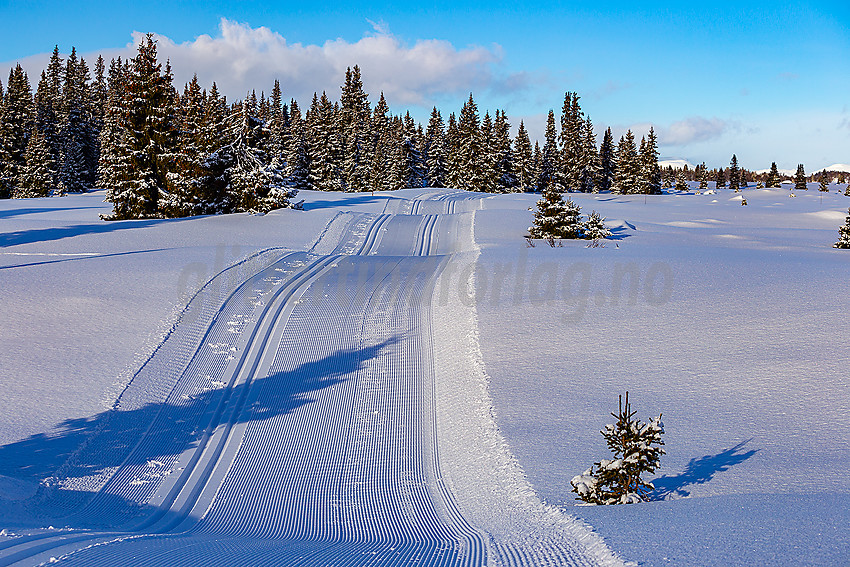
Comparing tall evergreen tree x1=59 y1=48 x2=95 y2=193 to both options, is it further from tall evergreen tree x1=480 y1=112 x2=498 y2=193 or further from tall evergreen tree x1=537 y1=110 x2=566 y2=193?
→ tall evergreen tree x1=537 y1=110 x2=566 y2=193

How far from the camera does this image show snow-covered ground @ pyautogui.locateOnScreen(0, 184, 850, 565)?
18.0ft

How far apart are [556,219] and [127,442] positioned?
69.0ft

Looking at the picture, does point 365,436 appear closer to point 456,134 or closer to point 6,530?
point 6,530

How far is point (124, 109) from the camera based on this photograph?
101 ft

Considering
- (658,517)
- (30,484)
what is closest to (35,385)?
(30,484)

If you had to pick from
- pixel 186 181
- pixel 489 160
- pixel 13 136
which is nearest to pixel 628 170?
pixel 489 160

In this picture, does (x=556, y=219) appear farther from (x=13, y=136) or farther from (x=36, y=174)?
(x=13, y=136)

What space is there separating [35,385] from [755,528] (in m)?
10.8

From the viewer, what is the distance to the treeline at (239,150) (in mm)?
31203

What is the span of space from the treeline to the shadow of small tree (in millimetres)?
20679

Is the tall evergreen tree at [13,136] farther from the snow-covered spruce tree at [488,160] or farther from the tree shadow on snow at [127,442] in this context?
the tree shadow on snow at [127,442]

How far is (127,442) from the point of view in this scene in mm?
8719

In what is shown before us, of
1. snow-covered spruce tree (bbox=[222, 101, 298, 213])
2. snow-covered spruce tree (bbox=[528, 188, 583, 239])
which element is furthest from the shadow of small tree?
snow-covered spruce tree (bbox=[222, 101, 298, 213])

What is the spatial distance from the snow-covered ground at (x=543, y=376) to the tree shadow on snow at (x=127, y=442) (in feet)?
0.22
